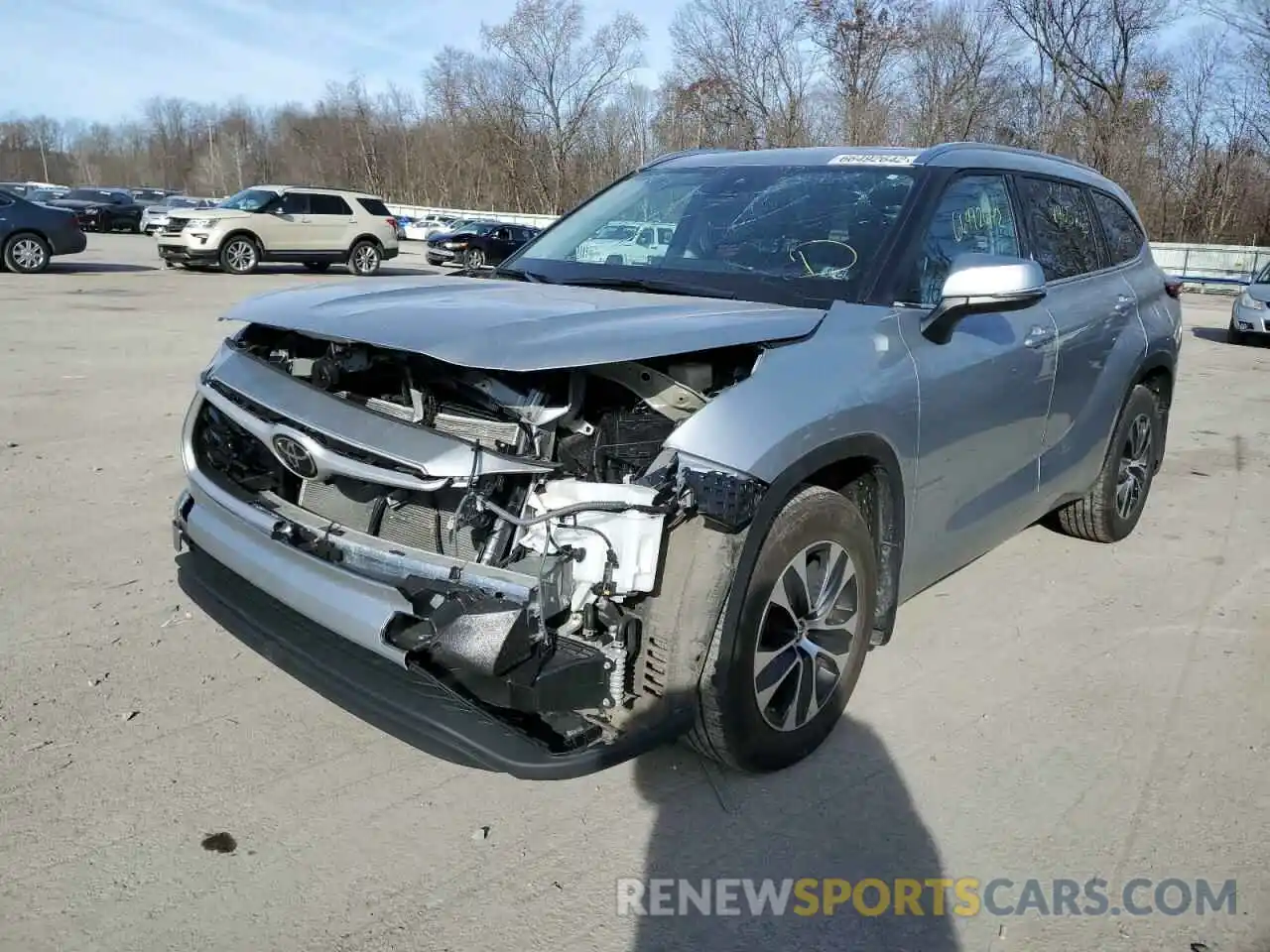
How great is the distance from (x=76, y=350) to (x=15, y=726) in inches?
325

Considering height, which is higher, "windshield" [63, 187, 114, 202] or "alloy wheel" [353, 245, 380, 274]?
"windshield" [63, 187, 114, 202]

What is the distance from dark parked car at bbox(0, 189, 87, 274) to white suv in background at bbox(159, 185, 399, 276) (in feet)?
7.88

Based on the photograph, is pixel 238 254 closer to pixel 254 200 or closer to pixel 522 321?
pixel 254 200

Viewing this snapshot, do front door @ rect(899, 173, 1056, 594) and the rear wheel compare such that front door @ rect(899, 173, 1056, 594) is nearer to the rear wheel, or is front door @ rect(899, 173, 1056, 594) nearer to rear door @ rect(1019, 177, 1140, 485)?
rear door @ rect(1019, 177, 1140, 485)

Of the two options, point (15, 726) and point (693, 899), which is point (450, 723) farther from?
point (15, 726)

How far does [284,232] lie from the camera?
22172 mm

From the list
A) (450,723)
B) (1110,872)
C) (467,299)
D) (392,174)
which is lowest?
(1110,872)

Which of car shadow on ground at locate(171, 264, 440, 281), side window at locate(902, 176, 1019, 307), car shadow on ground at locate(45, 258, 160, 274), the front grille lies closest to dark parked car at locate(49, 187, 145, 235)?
car shadow on ground at locate(45, 258, 160, 274)

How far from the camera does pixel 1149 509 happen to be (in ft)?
20.6

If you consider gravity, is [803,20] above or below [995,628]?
above

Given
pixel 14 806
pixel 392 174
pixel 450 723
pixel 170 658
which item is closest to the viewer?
pixel 450 723

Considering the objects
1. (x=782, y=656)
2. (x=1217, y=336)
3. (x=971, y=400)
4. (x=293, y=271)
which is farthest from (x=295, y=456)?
(x=293, y=271)

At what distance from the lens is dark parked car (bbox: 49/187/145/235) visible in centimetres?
3788

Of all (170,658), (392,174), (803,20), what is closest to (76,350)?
(170,658)
